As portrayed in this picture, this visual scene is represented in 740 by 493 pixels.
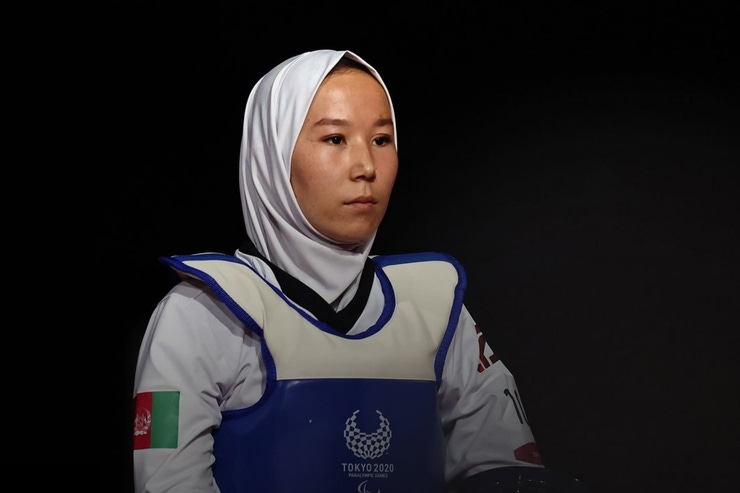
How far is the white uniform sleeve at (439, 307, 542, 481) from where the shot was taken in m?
1.81

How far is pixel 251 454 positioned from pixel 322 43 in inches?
38.5

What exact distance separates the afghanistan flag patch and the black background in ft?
2.00

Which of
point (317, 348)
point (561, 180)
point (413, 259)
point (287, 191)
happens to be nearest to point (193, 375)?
Answer: point (317, 348)

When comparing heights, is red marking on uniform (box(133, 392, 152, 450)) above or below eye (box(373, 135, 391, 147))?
below

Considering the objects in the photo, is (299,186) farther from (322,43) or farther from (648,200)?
(648,200)

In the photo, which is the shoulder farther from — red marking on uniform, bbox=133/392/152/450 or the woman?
red marking on uniform, bbox=133/392/152/450

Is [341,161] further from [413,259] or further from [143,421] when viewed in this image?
[143,421]

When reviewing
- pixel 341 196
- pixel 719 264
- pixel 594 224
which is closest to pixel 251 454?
pixel 341 196

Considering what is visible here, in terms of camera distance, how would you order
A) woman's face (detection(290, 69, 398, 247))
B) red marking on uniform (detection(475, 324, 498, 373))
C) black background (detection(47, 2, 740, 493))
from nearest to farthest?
woman's face (detection(290, 69, 398, 247)) → red marking on uniform (detection(475, 324, 498, 373)) → black background (detection(47, 2, 740, 493))

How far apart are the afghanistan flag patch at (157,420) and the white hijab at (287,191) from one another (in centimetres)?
31

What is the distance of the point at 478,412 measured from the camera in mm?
1852

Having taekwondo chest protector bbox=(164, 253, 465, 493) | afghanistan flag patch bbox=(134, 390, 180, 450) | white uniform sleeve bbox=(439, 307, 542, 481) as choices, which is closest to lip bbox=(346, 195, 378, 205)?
taekwondo chest protector bbox=(164, 253, 465, 493)

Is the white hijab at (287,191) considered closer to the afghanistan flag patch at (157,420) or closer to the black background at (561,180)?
the afghanistan flag patch at (157,420)

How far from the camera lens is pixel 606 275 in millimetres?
2307
